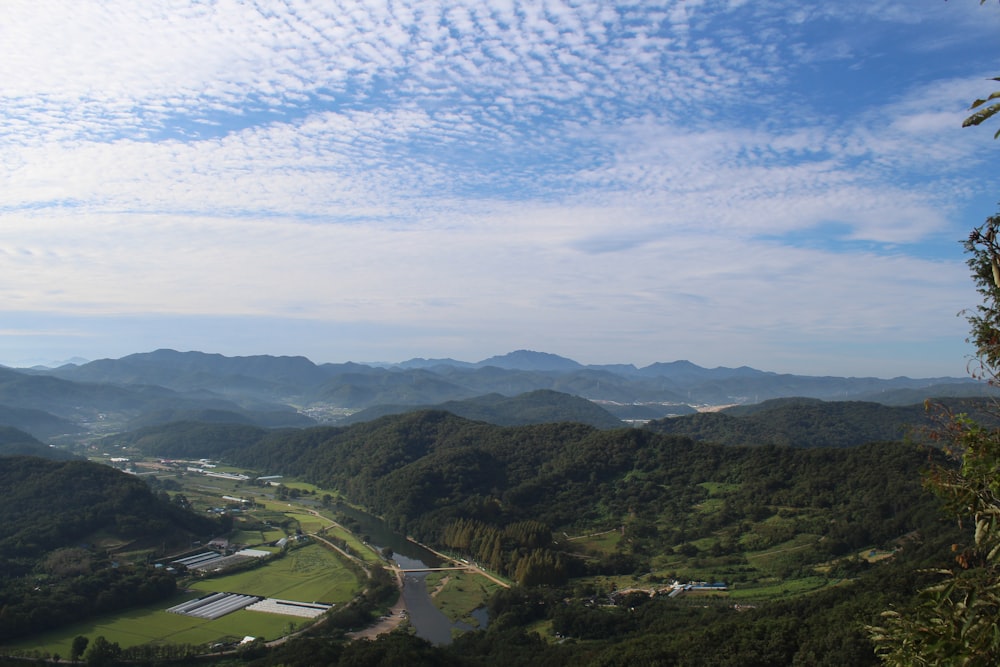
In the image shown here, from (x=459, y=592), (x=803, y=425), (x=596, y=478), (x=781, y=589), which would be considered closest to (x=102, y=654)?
(x=459, y=592)

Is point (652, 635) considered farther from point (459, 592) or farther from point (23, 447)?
point (23, 447)

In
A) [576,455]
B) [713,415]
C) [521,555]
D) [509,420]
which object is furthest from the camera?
[509,420]

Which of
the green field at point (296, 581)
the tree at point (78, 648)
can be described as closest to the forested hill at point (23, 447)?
the green field at point (296, 581)

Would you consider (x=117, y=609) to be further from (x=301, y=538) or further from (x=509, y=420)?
(x=509, y=420)

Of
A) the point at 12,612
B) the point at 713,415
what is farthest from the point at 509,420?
the point at 12,612

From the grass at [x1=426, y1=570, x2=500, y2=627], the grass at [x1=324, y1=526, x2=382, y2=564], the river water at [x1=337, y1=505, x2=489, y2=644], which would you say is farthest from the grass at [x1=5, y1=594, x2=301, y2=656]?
the grass at [x1=324, y1=526, x2=382, y2=564]

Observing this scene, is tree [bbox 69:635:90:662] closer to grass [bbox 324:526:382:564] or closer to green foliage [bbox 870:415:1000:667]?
grass [bbox 324:526:382:564]

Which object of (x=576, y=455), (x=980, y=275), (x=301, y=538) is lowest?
(x=301, y=538)
